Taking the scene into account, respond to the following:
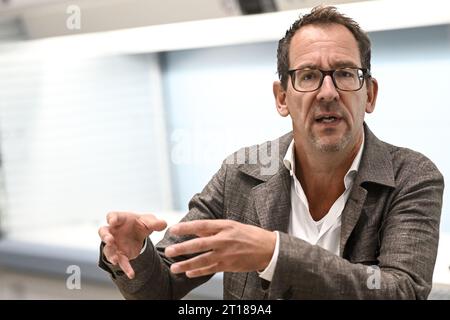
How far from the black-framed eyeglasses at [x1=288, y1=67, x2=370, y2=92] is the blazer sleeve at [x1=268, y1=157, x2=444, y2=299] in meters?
0.17

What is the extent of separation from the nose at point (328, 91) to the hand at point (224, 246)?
0.27 meters

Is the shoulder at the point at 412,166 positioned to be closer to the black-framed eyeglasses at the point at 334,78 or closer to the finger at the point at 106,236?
the black-framed eyeglasses at the point at 334,78

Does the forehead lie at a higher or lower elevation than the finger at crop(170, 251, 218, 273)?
higher

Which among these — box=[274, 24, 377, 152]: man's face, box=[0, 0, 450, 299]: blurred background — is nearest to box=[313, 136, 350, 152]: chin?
box=[274, 24, 377, 152]: man's face

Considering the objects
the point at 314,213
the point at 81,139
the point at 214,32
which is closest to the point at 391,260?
the point at 314,213

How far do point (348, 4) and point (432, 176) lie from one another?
1.59ft

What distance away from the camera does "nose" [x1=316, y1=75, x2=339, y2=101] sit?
107 cm

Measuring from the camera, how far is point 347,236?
1.08m

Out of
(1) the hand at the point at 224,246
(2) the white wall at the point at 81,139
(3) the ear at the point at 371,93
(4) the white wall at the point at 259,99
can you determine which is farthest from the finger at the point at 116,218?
(2) the white wall at the point at 81,139

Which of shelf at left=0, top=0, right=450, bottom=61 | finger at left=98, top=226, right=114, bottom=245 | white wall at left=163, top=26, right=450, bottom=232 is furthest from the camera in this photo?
white wall at left=163, top=26, right=450, bottom=232

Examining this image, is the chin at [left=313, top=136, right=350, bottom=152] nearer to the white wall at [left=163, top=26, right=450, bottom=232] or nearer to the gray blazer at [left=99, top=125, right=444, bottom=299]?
the gray blazer at [left=99, top=125, right=444, bottom=299]

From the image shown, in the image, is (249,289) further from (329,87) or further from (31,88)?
(31,88)

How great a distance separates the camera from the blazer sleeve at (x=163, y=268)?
1119 mm

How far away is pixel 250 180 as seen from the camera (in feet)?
3.99
